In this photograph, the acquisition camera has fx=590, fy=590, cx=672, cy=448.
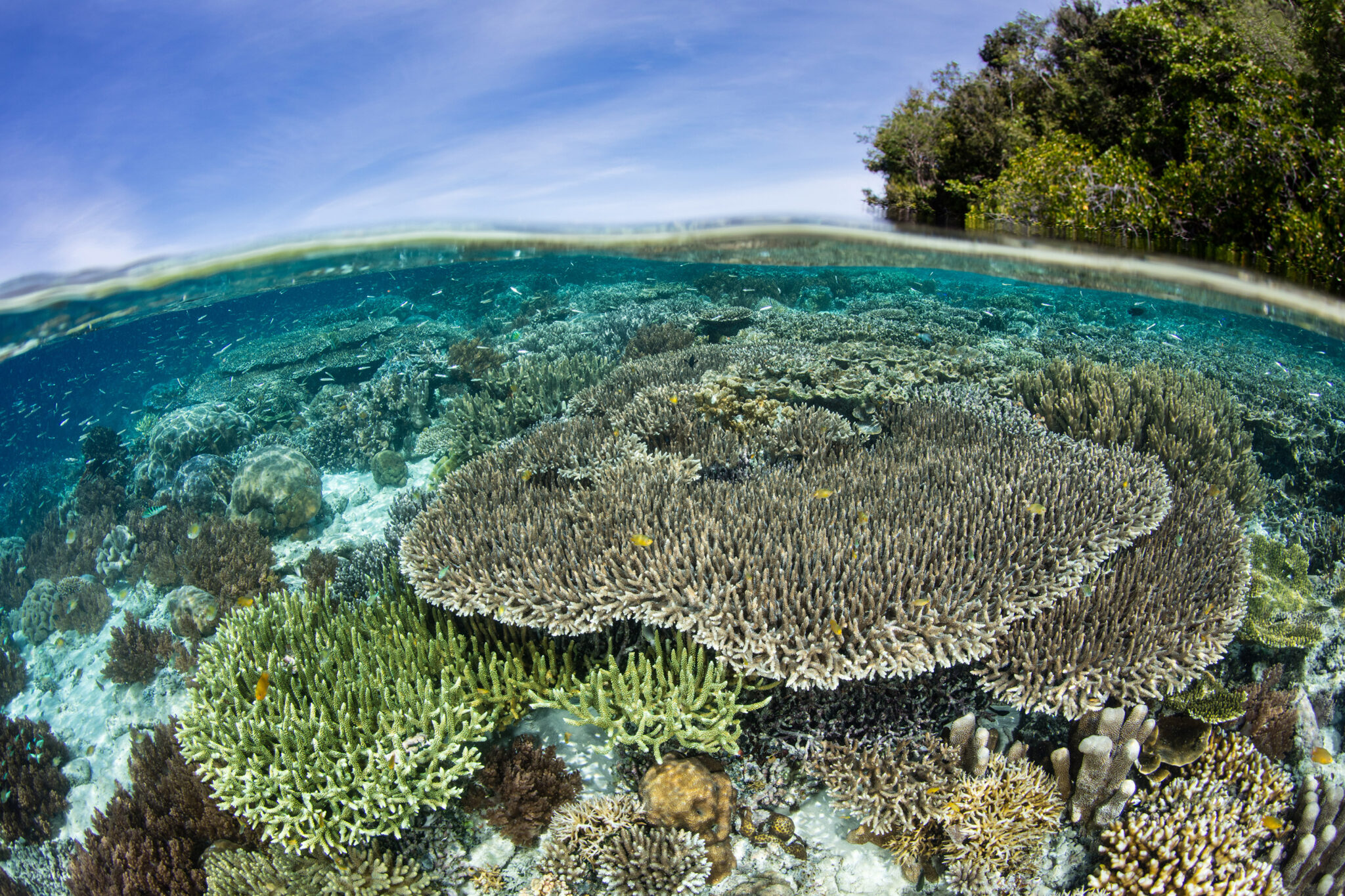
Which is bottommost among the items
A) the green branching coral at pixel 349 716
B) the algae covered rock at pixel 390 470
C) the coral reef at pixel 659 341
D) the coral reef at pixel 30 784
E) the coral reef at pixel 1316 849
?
the coral reef at pixel 30 784

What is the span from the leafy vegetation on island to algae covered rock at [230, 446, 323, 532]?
18.0 metres

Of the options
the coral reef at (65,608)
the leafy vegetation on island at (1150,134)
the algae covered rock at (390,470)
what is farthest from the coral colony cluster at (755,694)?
the leafy vegetation on island at (1150,134)

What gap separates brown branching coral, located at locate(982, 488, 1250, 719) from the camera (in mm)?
3980

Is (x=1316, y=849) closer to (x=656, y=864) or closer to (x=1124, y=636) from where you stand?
(x=1124, y=636)

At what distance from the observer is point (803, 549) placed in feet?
14.0

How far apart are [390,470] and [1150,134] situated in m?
26.3

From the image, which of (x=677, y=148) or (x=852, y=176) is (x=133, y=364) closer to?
(x=677, y=148)

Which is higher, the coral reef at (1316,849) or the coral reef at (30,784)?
the coral reef at (1316,849)

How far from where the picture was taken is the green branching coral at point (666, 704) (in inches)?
149

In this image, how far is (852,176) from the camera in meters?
13.0

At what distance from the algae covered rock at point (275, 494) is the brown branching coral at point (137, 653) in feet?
6.63

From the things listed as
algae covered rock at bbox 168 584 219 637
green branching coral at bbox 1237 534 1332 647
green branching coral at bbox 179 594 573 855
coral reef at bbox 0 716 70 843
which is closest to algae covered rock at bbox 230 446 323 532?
algae covered rock at bbox 168 584 219 637

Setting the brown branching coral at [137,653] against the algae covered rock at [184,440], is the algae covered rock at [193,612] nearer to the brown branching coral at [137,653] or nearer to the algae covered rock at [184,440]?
the brown branching coral at [137,653]

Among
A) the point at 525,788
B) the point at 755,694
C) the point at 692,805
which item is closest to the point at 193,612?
the point at 525,788
